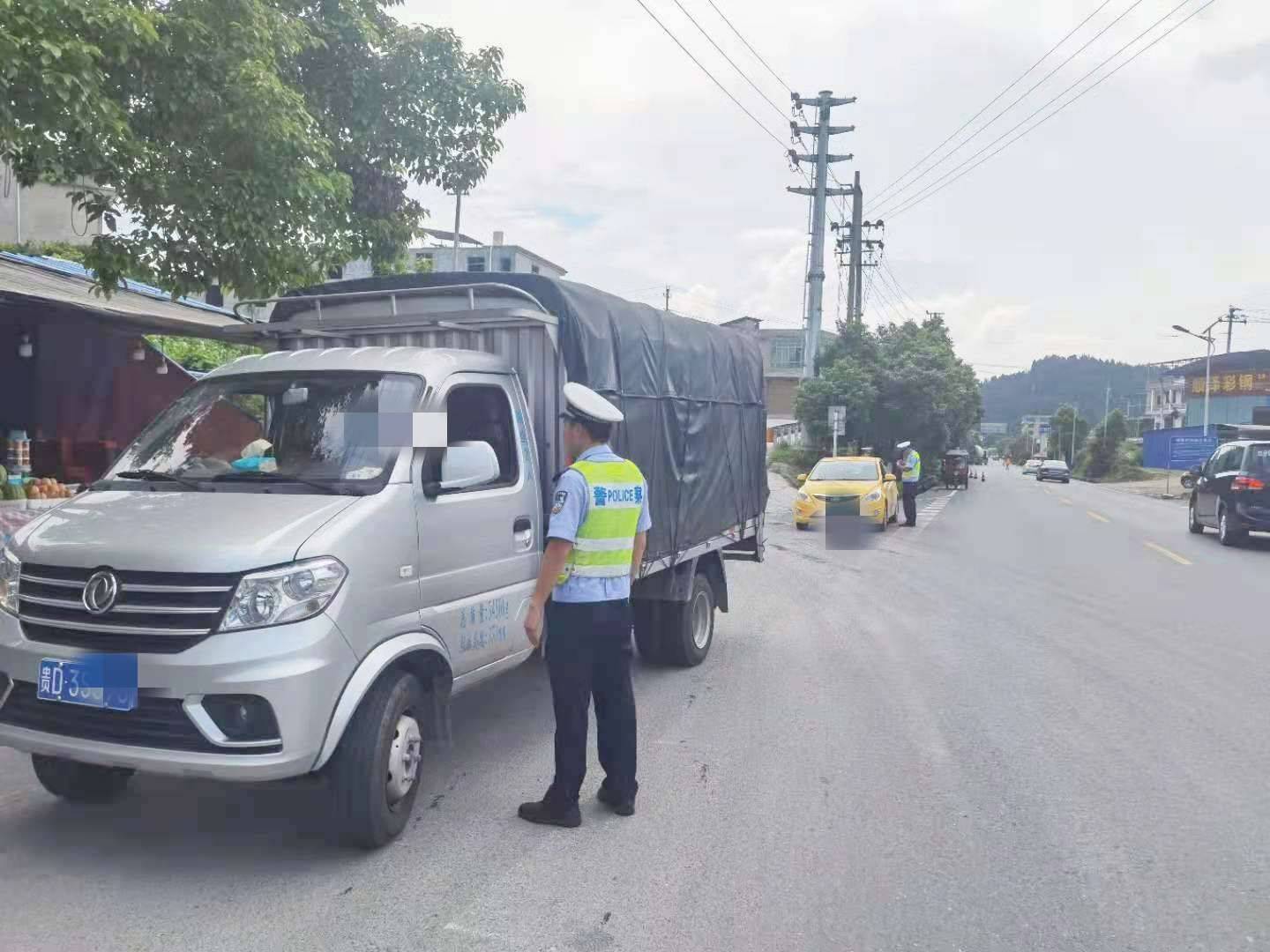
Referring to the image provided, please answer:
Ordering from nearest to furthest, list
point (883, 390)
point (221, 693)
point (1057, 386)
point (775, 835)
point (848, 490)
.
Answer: point (221, 693)
point (775, 835)
point (848, 490)
point (883, 390)
point (1057, 386)

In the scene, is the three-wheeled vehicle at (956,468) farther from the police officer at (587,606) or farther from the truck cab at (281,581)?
the police officer at (587,606)

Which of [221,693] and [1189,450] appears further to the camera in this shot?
[1189,450]

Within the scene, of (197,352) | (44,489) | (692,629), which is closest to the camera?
(692,629)

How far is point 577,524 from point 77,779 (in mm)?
2506

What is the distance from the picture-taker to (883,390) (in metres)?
35.6

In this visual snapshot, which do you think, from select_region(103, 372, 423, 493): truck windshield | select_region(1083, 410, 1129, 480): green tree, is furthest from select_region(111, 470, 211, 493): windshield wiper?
select_region(1083, 410, 1129, 480): green tree

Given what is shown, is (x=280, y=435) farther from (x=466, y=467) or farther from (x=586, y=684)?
(x=586, y=684)

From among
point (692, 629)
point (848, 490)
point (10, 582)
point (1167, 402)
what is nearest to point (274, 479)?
point (10, 582)

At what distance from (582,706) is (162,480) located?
6.92 ft

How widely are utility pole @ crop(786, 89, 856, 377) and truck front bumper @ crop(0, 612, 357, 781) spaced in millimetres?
27063

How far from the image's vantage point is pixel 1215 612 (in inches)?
412

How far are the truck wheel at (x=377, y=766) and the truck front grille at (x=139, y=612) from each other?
0.73 metres

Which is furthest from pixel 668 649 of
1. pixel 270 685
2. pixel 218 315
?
pixel 218 315

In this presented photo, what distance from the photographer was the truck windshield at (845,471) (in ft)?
65.4
